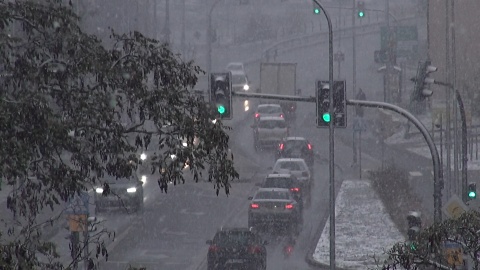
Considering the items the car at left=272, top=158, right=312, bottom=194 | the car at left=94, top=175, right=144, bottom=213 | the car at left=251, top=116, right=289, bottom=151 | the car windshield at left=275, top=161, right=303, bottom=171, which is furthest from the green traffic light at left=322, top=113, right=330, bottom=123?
the car at left=251, top=116, right=289, bottom=151

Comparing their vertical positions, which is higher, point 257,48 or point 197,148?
point 257,48

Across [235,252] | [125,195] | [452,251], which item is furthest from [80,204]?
[125,195]

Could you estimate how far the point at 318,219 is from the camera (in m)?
34.2

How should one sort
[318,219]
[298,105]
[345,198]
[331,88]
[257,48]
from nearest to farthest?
1. [331,88]
2. [318,219]
3. [345,198]
4. [298,105]
5. [257,48]

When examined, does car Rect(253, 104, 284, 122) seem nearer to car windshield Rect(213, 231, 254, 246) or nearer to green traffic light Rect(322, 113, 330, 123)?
car windshield Rect(213, 231, 254, 246)

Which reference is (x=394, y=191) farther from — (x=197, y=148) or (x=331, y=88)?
(x=197, y=148)

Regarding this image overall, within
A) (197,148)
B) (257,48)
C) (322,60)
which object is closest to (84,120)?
(197,148)

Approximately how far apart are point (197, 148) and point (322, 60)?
83683mm

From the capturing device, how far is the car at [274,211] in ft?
101

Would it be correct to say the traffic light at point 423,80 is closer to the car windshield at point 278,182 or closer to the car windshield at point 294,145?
the car windshield at point 278,182

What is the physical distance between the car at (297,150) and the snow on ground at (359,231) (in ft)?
17.5

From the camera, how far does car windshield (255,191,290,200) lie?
103 feet

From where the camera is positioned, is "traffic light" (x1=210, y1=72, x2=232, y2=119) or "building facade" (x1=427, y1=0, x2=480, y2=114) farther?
"building facade" (x1=427, y1=0, x2=480, y2=114)

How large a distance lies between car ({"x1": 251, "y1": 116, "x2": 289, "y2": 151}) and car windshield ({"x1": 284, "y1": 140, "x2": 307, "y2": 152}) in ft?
13.9
